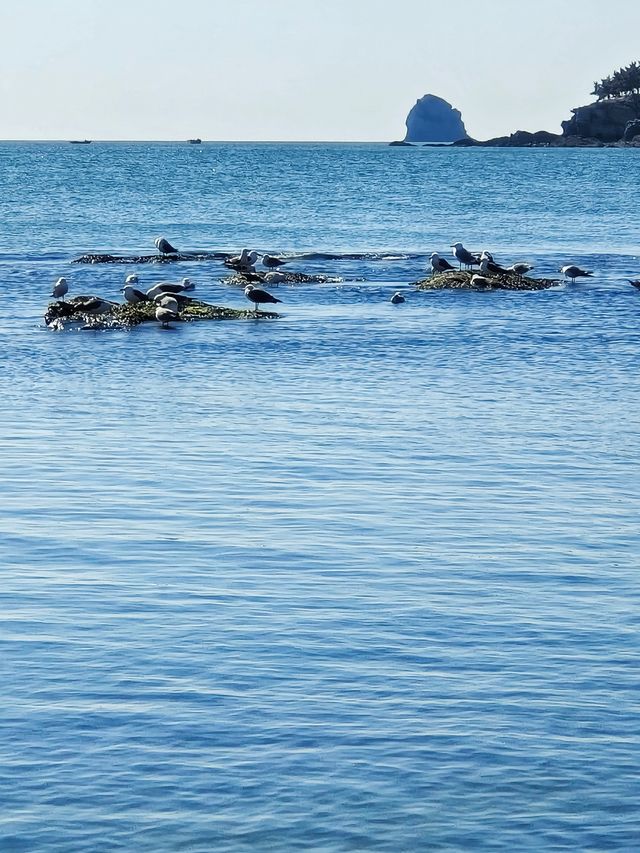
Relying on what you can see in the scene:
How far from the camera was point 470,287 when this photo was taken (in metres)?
52.0

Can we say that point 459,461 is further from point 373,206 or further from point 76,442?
point 373,206

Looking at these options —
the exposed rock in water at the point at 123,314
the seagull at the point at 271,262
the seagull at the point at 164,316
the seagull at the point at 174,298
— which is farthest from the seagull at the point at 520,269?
the seagull at the point at 164,316

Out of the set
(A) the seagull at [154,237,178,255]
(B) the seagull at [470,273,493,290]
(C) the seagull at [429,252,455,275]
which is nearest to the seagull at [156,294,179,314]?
(B) the seagull at [470,273,493,290]

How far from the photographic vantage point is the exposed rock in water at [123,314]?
4206 cm

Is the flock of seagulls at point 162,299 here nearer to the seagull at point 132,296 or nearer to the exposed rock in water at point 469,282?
the seagull at point 132,296

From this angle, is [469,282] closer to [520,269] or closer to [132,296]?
[520,269]

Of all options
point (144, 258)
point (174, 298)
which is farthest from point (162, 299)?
point (144, 258)

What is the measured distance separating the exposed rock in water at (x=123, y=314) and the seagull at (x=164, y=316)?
69 cm

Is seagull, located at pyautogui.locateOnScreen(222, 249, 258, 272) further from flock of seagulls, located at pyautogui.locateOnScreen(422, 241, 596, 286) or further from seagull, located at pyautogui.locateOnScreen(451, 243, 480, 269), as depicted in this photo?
seagull, located at pyautogui.locateOnScreen(451, 243, 480, 269)

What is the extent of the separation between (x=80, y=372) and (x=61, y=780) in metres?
22.2

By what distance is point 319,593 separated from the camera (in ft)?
53.5

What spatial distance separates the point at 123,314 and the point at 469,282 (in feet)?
45.0

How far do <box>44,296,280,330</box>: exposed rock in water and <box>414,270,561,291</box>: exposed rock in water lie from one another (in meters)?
9.15

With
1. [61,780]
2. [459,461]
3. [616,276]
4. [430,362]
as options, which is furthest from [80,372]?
[616,276]
